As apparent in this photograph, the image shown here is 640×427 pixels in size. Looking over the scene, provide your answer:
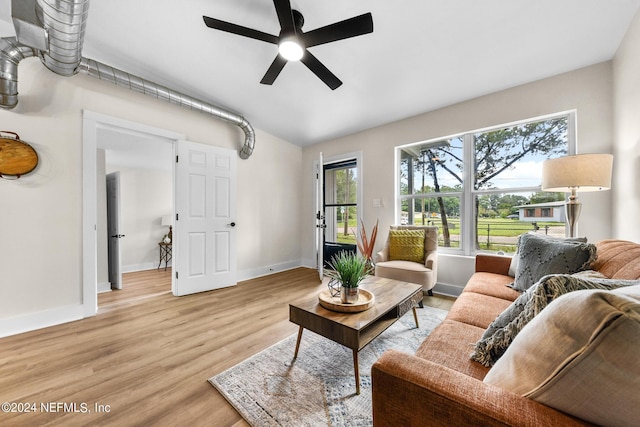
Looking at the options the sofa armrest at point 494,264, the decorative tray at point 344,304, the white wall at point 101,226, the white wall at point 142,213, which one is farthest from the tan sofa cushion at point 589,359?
the white wall at point 142,213

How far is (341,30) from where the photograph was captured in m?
1.72

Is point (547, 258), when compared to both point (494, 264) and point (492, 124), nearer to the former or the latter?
point (494, 264)

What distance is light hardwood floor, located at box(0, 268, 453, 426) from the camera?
1.32 metres

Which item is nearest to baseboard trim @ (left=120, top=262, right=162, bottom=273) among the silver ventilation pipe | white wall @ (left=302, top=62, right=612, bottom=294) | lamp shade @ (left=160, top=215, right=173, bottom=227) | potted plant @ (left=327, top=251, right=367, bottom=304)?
lamp shade @ (left=160, top=215, right=173, bottom=227)

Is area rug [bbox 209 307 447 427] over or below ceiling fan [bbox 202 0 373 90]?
below

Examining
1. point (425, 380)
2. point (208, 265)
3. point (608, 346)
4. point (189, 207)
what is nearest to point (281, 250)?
point (208, 265)

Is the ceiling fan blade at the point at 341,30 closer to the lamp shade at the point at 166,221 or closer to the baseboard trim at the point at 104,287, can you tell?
the baseboard trim at the point at 104,287

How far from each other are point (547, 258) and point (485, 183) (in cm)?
167

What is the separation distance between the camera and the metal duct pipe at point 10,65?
1.96 metres

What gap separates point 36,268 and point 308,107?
136 inches

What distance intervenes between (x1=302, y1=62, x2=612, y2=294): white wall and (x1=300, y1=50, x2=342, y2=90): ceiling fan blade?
5.75 feet

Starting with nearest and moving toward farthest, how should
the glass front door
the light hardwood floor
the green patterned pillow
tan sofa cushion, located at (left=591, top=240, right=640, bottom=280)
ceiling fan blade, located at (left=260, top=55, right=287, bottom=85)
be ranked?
tan sofa cushion, located at (left=591, top=240, right=640, bottom=280) < the light hardwood floor < ceiling fan blade, located at (left=260, top=55, right=287, bottom=85) < the green patterned pillow < the glass front door

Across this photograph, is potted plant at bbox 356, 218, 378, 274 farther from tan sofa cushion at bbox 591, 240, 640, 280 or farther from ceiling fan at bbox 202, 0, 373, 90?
ceiling fan at bbox 202, 0, 373, 90

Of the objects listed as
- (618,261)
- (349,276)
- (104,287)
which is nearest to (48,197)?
(104,287)
